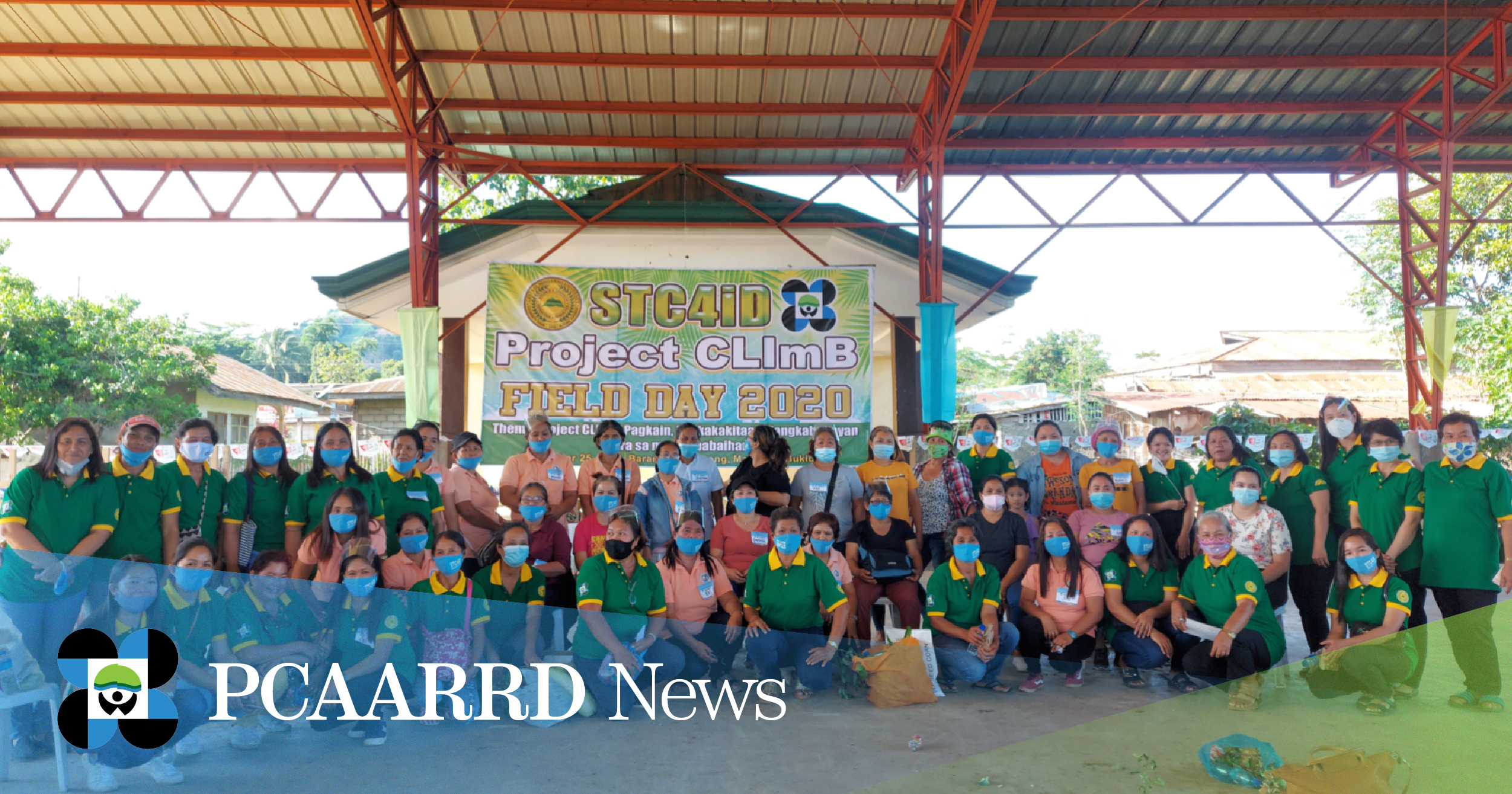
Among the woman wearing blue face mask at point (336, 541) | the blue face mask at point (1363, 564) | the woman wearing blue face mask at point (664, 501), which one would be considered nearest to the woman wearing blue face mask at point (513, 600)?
the woman wearing blue face mask at point (336, 541)

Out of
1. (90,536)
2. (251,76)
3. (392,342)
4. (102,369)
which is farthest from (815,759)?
(392,342)

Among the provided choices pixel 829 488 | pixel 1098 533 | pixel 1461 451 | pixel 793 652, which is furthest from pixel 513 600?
pixel 1461 451

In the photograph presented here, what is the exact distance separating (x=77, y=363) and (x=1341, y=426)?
65.1ft

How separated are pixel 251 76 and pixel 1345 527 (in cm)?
1067

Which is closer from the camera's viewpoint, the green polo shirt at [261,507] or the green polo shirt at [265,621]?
the green polo shirt at [265,621]

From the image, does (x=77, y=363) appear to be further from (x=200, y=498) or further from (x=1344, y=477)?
(x=1344, y=477)

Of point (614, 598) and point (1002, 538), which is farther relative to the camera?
point (1002, 538)

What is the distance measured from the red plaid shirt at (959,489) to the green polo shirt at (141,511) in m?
4.27

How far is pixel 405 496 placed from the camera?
507 cm

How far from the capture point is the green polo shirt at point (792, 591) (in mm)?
4770

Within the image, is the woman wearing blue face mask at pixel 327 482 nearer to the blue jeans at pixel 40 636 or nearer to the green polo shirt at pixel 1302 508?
the blue jeans at pixel 40 636

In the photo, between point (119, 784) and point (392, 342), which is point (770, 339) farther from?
point (392, 342)

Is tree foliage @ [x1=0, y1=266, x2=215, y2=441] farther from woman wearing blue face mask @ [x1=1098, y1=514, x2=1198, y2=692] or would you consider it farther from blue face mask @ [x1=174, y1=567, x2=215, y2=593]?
woman wearing blue face mask @ [x1=1098, y1=514, x2=1198, y2=692]

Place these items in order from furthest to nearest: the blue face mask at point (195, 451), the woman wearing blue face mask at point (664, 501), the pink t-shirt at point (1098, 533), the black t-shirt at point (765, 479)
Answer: the black t-shirt at point (765, 479), the woman wearing blue face mask at point (664, 501), the pink t-shirt at point (1098, 533), the blue face mask at point (195, 451)
